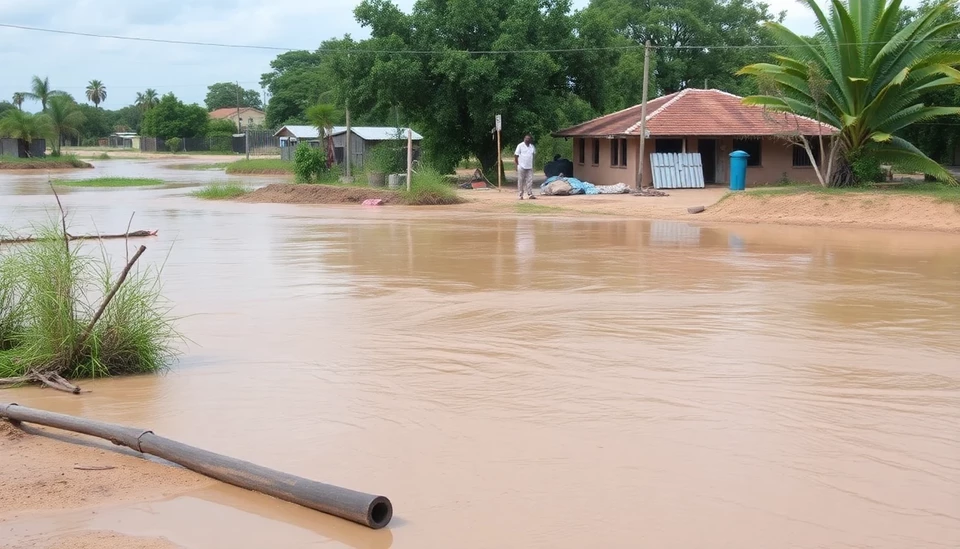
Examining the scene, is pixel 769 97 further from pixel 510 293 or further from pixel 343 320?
pixel 343 320

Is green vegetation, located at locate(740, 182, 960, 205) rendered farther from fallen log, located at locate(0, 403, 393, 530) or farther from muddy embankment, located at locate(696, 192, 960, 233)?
fallen log, located at locate(0, 403, 393, 530)

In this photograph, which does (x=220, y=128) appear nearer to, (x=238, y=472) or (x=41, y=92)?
(x=41, y=92)

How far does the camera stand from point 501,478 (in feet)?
22.7

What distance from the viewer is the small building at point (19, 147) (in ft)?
211

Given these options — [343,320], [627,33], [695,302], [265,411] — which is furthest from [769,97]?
[627,33]

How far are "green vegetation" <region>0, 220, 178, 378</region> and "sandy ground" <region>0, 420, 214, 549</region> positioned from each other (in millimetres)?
1652

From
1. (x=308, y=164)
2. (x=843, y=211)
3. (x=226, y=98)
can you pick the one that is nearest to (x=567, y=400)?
(x=843, y=211)

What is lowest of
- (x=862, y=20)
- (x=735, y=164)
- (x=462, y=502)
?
(x=462, y=502)

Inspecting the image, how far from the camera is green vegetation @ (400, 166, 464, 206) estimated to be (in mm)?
29531

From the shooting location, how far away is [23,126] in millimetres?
62844

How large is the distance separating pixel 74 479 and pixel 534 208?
21.7 metres

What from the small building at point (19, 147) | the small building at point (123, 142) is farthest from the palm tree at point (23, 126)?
the small building at point (123, 142)

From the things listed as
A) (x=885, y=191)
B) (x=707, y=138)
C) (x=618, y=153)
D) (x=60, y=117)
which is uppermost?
(x=60, y=117)

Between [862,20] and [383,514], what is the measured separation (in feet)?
74.2
